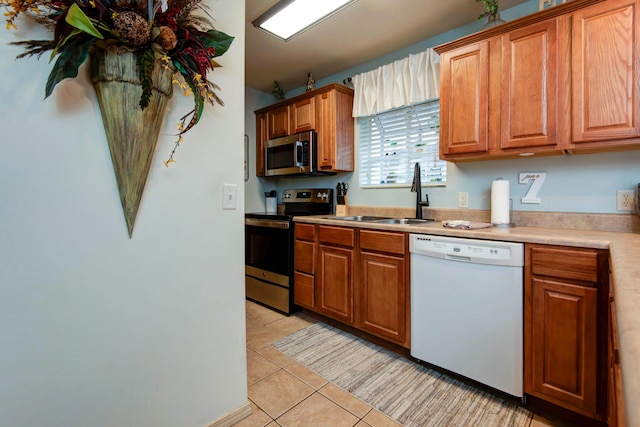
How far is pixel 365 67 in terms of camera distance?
299 cm

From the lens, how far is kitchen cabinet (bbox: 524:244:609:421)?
4.38 feet

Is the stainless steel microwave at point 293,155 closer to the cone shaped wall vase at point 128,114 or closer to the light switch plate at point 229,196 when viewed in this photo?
the light switch plate at point 229,196

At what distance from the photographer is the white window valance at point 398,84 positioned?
2442mm

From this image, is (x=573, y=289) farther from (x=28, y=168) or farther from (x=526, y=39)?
(x=28, y=168)

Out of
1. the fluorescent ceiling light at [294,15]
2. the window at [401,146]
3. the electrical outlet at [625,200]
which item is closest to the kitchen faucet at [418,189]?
the window at [401,146]

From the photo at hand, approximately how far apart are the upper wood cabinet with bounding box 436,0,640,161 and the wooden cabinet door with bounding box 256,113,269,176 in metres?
2.16

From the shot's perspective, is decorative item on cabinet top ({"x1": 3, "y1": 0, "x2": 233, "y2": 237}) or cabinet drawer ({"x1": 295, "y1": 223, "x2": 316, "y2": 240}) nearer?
decorative item on cabinet top ({"x1": 3, "y1": 0, "x2": 233, "y2": 237})

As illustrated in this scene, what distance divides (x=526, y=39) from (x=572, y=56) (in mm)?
270

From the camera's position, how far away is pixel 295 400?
A: 1636 mm

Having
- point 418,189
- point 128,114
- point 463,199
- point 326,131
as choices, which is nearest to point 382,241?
point 418,189

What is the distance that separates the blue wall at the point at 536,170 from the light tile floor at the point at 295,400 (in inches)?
50.0

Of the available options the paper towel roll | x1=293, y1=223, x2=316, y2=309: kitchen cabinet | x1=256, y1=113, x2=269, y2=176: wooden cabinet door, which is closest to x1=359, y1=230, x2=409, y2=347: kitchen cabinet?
x1=293, y1=223, x2=316, y2=309: kitchen cabinet

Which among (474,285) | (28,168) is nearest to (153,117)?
(28,168)

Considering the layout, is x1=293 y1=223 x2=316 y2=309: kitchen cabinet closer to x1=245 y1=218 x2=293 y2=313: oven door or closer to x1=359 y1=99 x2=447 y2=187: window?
x1=245 y1=218 x2=293 y2=313: oven door
